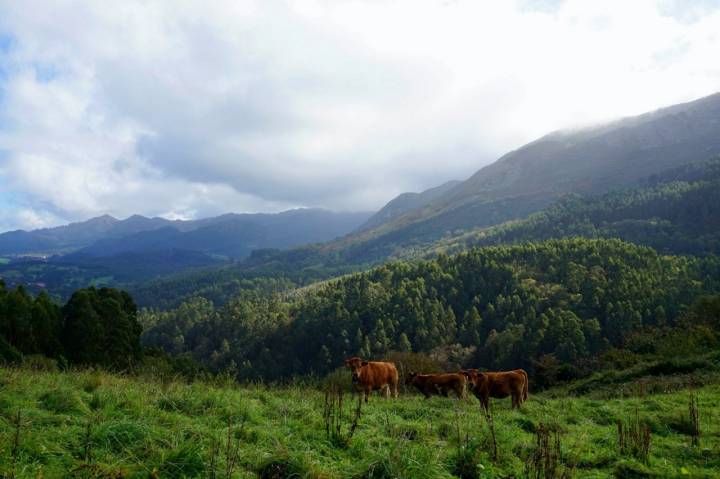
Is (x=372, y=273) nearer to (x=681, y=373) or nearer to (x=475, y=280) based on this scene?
(x=475, y=280)

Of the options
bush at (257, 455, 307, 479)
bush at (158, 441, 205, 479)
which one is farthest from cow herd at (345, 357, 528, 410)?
bush at (158, 441, 205, 479)

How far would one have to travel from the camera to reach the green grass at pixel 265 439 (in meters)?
5.77

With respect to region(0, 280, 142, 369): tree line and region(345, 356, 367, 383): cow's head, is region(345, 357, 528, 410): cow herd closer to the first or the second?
region(345, 356, 367, 383): cow's head

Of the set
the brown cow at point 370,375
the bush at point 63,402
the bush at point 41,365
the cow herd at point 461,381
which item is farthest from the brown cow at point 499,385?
the bush at point 41,365

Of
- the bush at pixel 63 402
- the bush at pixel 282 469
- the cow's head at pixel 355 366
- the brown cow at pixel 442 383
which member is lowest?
the brown cow at pixel 442 383

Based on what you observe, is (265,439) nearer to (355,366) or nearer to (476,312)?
(355,366)

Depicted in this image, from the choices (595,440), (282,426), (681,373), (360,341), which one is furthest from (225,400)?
(360,341)

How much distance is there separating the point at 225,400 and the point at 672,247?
22610cm

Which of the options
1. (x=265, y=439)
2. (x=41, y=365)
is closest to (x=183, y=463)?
(x=265, y=439)

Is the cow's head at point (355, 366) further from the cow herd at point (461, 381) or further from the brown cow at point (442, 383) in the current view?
the brown cow at point (442, 383)

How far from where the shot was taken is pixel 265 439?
740cm

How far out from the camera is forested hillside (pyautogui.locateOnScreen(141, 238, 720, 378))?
9794 centimetres

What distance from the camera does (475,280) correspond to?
13688 centimetres

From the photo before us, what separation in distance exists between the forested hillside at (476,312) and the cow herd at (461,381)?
7682 cm
